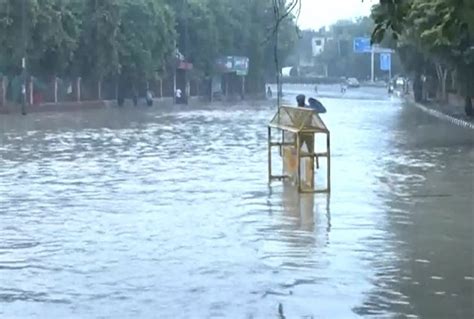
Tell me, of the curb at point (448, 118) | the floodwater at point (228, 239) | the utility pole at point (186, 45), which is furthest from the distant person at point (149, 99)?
the floodwater at point (228, 239)

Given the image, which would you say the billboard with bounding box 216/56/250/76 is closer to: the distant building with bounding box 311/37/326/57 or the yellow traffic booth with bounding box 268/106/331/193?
the distant building with bounding box 311/37/326/57

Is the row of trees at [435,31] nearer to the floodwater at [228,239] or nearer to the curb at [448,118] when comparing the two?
the curb at [448,118]

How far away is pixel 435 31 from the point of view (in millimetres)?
18891

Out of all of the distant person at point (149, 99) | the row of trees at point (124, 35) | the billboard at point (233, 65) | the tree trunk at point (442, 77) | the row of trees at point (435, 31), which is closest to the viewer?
the row of trees at point (435, 31)

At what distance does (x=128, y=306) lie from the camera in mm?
8750

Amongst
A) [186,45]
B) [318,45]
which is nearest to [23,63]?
[186,45]

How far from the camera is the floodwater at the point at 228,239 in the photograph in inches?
352

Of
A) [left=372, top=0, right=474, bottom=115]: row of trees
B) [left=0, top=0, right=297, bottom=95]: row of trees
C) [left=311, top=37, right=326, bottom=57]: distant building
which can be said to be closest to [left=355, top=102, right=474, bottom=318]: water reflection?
[left=372, top=0, right=474, bottom=115]: row of trees

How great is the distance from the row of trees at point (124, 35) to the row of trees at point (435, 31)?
20.7 ft

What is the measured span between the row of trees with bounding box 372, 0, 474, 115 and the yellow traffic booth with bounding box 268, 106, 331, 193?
7.04 feet

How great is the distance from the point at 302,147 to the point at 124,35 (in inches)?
2056

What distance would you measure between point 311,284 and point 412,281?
94 cm

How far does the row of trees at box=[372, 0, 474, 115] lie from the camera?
281 inches

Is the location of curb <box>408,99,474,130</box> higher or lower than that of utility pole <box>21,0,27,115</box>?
lower
